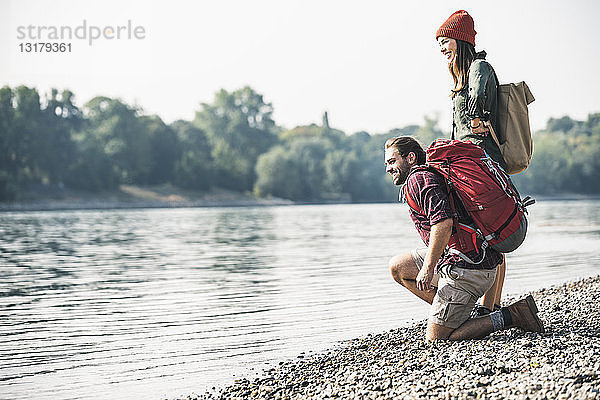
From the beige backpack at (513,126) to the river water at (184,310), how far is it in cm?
274

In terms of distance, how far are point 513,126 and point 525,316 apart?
65.0 inches

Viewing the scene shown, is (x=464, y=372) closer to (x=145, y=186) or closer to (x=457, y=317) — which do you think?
(x=457, y=317)

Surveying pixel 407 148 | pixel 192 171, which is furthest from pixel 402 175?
pixel 192 171

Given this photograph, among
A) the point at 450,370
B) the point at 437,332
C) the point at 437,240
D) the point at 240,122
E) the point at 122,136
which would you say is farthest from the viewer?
the point at 240,122

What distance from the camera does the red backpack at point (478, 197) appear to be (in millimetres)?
5902

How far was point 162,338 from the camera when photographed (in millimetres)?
8195

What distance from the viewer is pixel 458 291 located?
20.1 feet

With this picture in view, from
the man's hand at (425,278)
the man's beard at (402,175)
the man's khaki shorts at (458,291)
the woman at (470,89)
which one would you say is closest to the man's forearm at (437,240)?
the man's hand at (425,278)

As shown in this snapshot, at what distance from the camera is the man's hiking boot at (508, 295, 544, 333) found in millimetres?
6238

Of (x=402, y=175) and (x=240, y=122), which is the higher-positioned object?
(x=240, y=122)

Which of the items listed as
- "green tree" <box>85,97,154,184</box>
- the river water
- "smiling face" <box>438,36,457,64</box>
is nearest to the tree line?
"green tree" <box>85,97,154,184</box>

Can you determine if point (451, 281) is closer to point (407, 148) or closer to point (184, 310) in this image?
point (407, 148)

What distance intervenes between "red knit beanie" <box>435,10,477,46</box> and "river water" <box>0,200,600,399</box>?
11.0ft

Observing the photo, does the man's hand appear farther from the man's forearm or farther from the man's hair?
the man's hair
